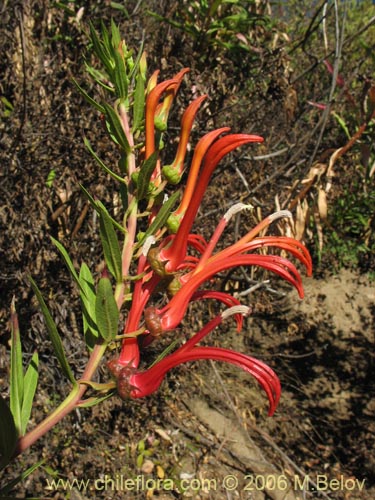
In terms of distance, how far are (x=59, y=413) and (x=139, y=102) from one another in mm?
508

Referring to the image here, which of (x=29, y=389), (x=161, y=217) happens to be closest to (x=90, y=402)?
(x=29, y=389)

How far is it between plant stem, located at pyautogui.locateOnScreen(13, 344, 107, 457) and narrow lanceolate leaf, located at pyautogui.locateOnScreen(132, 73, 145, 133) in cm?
39

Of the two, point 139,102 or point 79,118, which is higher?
point 139,102

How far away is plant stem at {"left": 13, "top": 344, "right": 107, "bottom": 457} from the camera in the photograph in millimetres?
583

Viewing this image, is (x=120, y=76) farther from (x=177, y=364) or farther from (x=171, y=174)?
(x=177, y=364)

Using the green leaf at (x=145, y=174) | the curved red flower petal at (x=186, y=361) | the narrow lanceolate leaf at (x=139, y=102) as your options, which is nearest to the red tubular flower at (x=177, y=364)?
the curved red flower petal at (x=186, y=361)

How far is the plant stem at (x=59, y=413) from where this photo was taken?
58 centimetres

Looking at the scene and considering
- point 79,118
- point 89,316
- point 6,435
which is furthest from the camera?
point 79,118

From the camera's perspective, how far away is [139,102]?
76cm

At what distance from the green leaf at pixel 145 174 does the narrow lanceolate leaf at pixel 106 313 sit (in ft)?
0.58

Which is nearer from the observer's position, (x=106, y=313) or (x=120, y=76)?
(x=106, y=313)

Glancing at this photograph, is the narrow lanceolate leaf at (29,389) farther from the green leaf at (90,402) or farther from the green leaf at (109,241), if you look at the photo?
the green leaf at (109,241)

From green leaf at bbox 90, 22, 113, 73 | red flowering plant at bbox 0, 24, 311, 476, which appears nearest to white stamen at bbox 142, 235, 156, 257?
red flowering plant at bbox 0, 24, 311, 476

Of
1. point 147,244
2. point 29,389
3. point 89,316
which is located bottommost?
point 29,389
